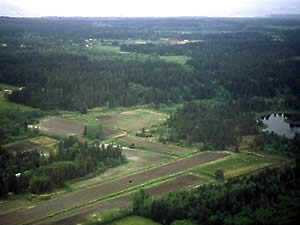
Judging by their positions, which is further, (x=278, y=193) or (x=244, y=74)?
(x=244, y=74)

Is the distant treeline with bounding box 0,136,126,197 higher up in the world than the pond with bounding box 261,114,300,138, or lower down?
higher up

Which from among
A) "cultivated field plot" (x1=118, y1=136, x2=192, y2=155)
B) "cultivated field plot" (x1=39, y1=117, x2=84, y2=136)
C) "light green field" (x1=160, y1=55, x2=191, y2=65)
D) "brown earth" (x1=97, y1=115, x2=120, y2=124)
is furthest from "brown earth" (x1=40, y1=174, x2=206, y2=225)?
"light green field" (x1=160, y1=55, x2=191, y2=65)

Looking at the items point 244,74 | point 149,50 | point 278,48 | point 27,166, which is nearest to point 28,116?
point 27,166

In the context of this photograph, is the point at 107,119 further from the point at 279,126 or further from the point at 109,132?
the point at 279,126

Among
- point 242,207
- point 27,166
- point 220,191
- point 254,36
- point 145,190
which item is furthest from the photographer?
point 254,36

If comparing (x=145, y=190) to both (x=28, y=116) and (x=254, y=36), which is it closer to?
(x=28, y=116)

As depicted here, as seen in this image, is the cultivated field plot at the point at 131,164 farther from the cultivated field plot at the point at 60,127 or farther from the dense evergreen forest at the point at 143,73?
the dense evergreen forest at the point at 143,73

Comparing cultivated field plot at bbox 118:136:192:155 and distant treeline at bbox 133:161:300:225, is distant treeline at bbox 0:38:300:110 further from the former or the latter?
distant treeline at bbox 133:161:300:225
